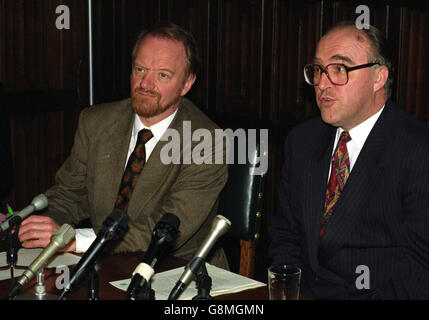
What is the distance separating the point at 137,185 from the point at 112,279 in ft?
2.56

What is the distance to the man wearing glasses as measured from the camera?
93.0 inches

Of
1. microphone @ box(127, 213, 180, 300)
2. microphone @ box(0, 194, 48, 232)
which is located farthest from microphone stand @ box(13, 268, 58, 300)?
Result: microphone @ box(127, 213, 180, 300)

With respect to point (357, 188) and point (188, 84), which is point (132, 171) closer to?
point (188, 84)

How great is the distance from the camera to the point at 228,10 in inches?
176

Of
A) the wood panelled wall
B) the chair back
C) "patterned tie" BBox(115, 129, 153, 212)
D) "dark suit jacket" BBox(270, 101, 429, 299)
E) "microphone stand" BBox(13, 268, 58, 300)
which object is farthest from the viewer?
the wood panelled wall

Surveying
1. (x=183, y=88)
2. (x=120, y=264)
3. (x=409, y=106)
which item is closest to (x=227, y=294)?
(x=120, y=264)

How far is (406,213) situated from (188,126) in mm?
1100

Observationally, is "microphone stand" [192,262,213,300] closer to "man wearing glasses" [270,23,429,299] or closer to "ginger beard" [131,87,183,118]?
"man wearing glasses" [270,23,429,299]

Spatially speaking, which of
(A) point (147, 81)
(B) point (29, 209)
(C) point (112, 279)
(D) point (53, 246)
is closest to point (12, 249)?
(B) point (29, 209)

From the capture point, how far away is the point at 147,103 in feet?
9.82

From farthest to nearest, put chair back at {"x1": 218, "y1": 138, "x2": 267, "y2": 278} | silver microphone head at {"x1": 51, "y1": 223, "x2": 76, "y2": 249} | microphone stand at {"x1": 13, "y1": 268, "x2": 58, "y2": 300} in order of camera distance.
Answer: chair back at {"x1": 218, "y1": 138, "x2": 267, "y2": 278} → microphone stand at {"x1": 13, "y1": 268, "x2": 58, "y2": 300} → silver microphone head at {"x1": 51, "y1": 223, "x2": 76, "y2": 249}

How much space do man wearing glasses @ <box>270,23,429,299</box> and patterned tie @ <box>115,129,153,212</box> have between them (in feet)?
2.20

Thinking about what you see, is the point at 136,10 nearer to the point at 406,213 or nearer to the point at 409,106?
the point at 409,106

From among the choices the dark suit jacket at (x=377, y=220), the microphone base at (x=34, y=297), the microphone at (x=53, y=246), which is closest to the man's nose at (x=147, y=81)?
the dark suit jacket at (x=377, y=220)
